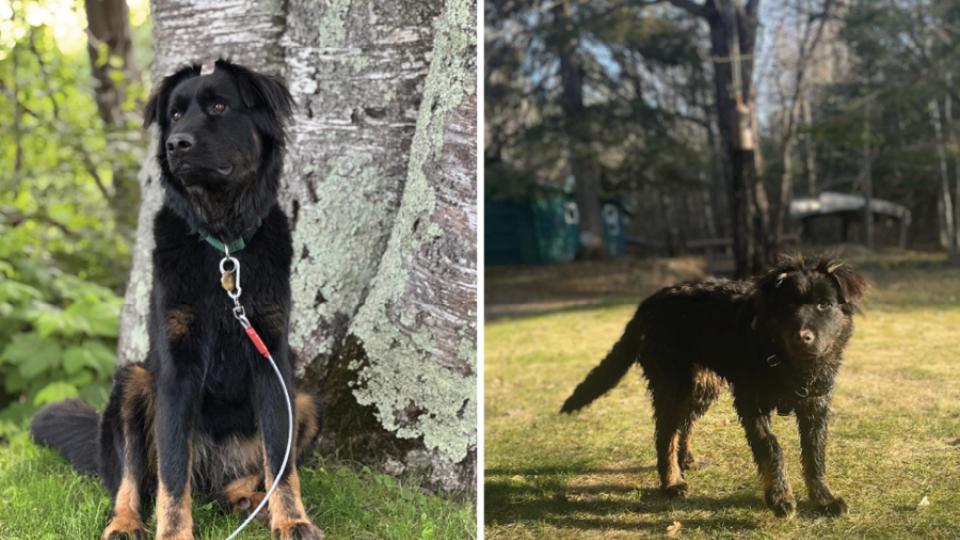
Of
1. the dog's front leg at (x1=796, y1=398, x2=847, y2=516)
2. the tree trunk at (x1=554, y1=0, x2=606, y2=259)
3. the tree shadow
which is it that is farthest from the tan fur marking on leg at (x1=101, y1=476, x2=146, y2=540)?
the dog's front leg at (x1=796, y1=398, x2=847, y2=516)

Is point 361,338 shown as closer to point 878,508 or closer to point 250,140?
point 250,140

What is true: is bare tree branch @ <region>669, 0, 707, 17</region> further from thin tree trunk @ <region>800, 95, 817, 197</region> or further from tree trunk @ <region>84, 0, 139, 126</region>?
tree trunk @ <region>84, 0, 139, 126</region>

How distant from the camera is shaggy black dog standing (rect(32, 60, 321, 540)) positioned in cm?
246

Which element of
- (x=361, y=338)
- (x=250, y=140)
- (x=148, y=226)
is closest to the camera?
(x=250, y=140)

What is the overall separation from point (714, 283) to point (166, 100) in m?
1.69

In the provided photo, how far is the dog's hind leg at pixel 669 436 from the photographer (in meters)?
2.06

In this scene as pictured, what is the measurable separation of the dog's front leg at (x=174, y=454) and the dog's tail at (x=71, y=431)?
0.79 metres

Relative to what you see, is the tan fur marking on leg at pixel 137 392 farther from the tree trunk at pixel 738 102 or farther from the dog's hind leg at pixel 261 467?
the tree trunk at pixel 738 102

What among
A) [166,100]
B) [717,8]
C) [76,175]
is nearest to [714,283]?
[717,8]

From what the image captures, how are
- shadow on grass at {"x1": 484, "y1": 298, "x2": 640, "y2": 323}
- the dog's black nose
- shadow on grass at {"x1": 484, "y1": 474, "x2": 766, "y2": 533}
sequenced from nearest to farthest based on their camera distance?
shadow on grass at {"x1": 484, "y1": 474, "x2": 766, "y2": 533} < the dog's black nose < shadow on grass at {"x1": 484, "y1": 298, "x2": 640, "y2": 323}

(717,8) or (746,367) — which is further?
(717,8)

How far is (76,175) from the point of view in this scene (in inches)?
271

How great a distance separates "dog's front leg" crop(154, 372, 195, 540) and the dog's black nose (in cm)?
62

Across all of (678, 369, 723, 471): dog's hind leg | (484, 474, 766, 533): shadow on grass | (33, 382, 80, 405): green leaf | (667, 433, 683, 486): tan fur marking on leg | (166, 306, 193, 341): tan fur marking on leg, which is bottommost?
(33, 382, 80, 405): green leaf
